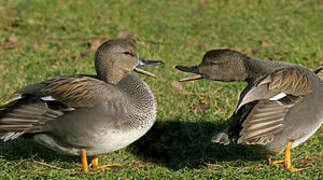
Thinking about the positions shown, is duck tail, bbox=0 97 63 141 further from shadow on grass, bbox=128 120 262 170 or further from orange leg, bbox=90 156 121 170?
shadow on grass, bbox=128 120 262 170

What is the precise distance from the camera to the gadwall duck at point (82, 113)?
146 inches

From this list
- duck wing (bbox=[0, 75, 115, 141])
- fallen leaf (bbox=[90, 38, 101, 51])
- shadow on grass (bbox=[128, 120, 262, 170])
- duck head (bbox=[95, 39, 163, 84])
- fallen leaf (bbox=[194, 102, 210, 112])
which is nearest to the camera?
duck wing (bbox=[0, 75, 115, 141])

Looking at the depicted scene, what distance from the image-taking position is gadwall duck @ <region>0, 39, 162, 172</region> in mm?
3711

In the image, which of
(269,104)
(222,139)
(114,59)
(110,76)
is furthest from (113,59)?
(269,104)

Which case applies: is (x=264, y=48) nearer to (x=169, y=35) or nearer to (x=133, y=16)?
(x=169, y=35)

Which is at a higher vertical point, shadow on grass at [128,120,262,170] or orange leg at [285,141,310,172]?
orange leg at [285,141,310,172]

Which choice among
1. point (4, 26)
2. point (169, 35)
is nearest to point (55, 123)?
point (169, 35)

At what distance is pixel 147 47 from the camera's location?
20.6 ft

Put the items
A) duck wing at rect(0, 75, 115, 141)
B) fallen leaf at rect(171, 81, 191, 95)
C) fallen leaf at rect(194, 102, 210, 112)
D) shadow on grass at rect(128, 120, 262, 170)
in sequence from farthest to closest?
Result: fallen leaf at rect(171, 81, 191, 95) → fallen leaf at rect(194, 102, 210, 112) → shadow on grass at rect(128, 120, 262, 170) → duck wing at rect(0, 75, 115, 141)

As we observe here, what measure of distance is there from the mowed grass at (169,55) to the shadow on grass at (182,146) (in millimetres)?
10

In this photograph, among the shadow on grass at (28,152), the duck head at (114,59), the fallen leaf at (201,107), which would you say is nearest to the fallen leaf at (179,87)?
the fallen leaf at (201,107)

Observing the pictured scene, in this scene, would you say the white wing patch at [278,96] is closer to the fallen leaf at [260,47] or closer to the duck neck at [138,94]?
the duck neck at [138,94]

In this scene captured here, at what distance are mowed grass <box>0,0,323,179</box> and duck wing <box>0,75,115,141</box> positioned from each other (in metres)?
0.36

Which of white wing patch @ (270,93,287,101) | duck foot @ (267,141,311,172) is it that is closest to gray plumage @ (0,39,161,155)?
white wing patch @ (270,93,287,101)
